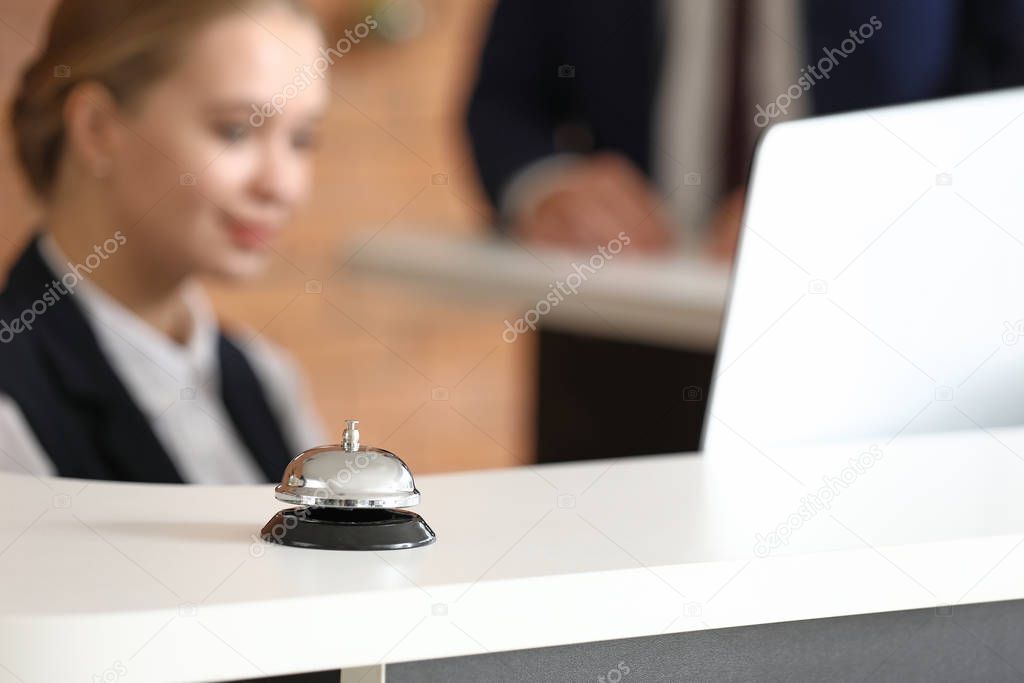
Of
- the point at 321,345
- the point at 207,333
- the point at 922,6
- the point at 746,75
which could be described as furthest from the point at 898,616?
the point at 321,345

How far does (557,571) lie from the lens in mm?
532

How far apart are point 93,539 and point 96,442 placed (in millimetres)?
1003

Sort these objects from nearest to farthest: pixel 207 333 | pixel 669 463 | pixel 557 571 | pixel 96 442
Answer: pixel 557 571
pixel 669 463
pixel 96 442
pixel 207 333

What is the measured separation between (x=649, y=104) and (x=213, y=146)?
141 cm

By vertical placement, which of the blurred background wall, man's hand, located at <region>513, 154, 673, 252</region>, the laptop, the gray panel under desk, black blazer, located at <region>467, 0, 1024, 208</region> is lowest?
the gray panel under desk

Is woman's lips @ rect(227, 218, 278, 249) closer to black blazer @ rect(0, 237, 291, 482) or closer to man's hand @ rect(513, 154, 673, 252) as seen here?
black blazer @ rect(0, 237, 291, 482)

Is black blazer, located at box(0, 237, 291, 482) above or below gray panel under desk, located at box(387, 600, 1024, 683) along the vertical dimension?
above

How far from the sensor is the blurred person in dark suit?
227 centimetres

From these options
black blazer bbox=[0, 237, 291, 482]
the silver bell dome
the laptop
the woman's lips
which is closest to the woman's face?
the woman's lips

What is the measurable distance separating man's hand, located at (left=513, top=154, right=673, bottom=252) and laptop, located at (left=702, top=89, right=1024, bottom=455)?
165 centimetres

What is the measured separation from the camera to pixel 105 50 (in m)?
1.61

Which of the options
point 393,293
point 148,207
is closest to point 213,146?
point 148,207

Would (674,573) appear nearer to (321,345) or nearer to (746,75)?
(746,75)

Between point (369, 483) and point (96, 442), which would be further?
point (96, 442)
